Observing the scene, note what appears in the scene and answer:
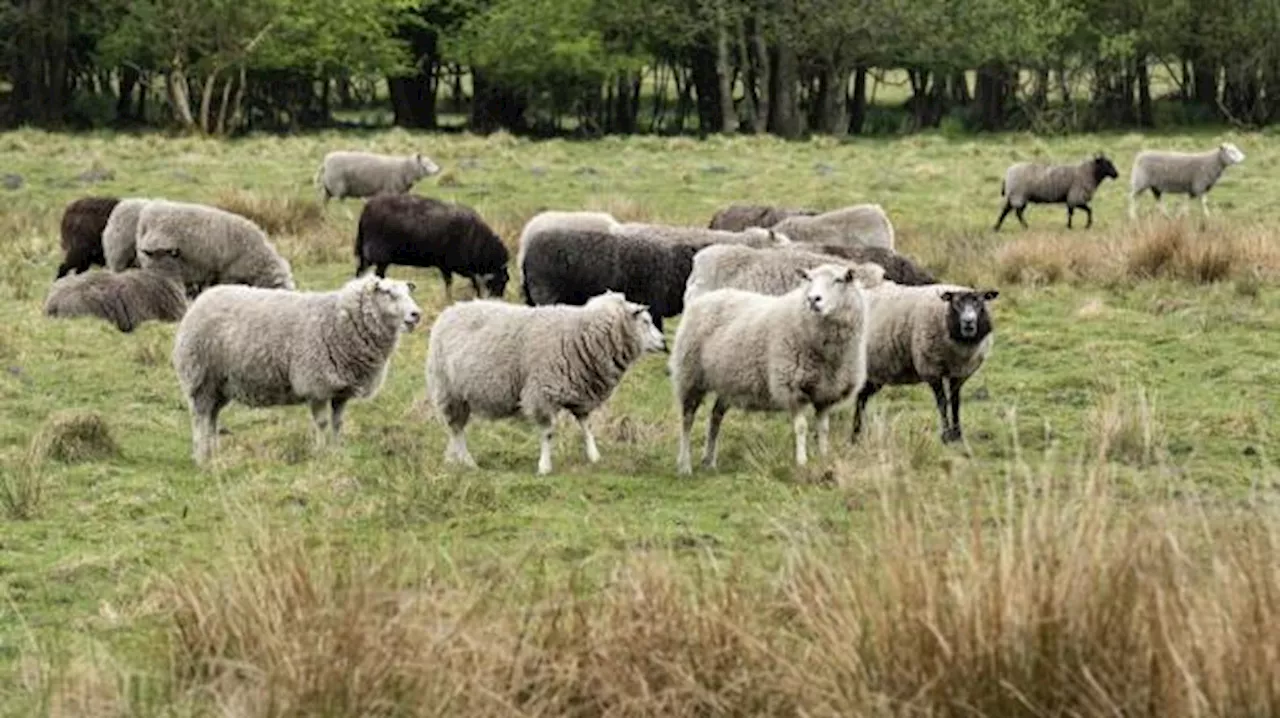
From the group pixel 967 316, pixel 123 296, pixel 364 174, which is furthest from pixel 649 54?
pixel 967 316

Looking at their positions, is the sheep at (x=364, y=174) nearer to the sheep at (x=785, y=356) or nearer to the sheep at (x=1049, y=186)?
the sheep at (x=1049, y=186)

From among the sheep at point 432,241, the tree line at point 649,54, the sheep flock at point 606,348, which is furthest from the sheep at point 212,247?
the tree line at point 649,54

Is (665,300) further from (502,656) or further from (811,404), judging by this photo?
(502,656)

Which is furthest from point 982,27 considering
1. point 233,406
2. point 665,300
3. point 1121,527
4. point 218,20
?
point 1121,527

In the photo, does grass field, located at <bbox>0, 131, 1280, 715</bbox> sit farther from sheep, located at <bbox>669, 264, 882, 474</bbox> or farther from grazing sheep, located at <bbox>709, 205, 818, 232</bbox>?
grazing sheep, located at <bbox>709, 205, 818, 232</bbox>

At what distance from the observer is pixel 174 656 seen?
541cm

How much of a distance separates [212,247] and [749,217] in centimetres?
600

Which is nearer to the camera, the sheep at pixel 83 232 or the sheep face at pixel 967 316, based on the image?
the sheep face at pixel 967 316

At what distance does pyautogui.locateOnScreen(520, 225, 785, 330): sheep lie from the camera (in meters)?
15.7

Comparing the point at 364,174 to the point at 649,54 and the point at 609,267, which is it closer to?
the point at 609,267

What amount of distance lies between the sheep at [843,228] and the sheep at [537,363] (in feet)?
24.1

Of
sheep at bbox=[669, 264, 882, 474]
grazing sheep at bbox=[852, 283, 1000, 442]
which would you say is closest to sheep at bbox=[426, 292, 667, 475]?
sheep at bbox=[669, 264, 882, 474]

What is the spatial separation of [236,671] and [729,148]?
3494cm

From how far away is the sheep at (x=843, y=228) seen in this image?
18141mm
